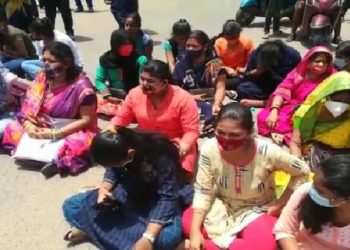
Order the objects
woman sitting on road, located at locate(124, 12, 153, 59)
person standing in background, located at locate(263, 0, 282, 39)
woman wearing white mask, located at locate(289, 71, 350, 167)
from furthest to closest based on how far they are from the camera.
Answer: person standing in background, located at locate(263, 0, 282, 39)
woman sitting on road, located at locate(124, 12, 153, 59)
woman wearing white mask, located at locate(289, 71, 350, 167)

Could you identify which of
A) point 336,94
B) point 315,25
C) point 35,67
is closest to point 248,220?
point 336,94

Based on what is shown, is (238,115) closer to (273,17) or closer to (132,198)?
(132,198)

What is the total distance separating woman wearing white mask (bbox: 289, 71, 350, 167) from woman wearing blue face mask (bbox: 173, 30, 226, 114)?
3.16ft

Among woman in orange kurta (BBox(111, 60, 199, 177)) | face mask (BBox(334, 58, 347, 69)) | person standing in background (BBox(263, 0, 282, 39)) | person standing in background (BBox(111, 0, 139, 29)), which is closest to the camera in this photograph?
woman in orange kurta (BBox(111, 60, 199, 177))

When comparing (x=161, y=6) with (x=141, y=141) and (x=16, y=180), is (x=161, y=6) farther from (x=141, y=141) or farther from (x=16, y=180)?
(x=141, y=141)

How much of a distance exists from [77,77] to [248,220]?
1864 mm

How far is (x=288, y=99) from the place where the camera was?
425 centimetres

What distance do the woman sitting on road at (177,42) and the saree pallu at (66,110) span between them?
1381mm

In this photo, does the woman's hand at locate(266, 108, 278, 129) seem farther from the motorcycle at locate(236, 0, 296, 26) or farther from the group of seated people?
the motorcycle at locate(236, 0, 296, 26)

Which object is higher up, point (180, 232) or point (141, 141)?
point (141, 141)

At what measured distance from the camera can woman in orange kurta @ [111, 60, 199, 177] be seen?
3.39 m

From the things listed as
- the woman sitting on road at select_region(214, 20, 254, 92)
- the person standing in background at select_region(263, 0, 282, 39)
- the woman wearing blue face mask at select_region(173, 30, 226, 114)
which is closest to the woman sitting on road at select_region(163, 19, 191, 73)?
the woman wearing blue face mask at select_region(173, 30, 226, 114)

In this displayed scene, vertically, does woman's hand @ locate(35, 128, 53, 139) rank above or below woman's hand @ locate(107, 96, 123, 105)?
above

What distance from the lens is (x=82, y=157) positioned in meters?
3.86
